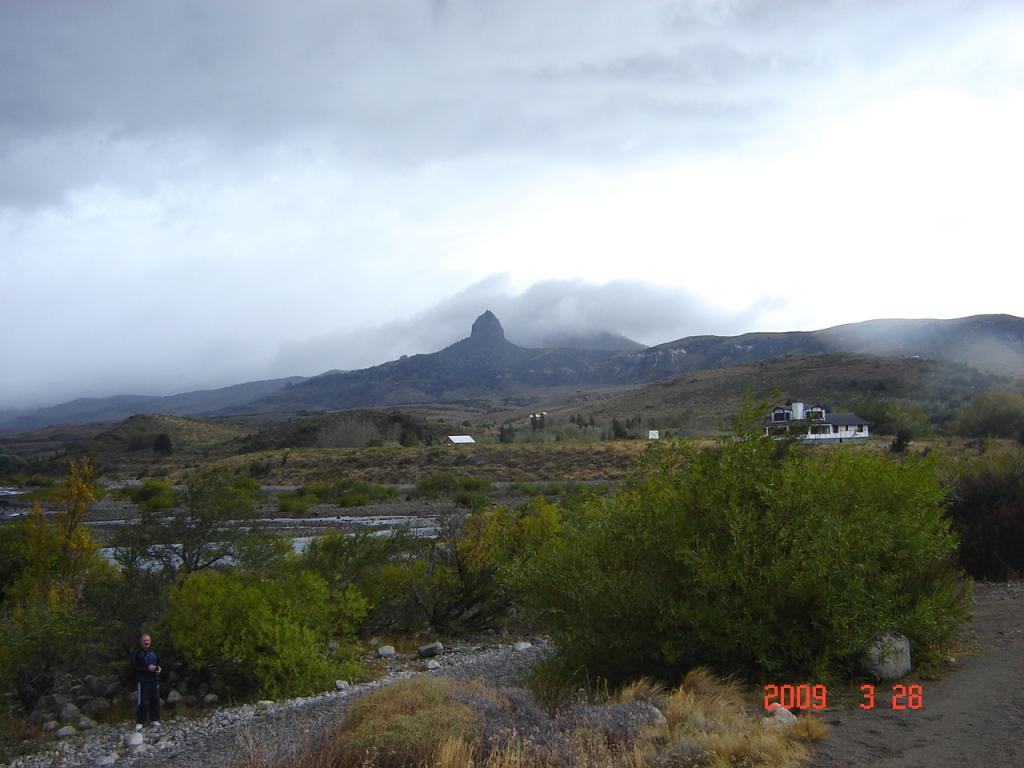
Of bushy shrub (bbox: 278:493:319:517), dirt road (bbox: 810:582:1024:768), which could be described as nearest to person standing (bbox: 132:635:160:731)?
dirt road (bbox: 810:582:1024:768)

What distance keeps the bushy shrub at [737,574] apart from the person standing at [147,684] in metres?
5.82

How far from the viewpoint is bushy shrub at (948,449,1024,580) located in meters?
17.5

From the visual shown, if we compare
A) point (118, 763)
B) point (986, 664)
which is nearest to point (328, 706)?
point (118, 763)

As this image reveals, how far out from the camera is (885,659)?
378 inches

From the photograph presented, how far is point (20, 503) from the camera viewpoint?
49562 mm

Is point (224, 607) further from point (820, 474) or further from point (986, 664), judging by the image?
point (986, 664)

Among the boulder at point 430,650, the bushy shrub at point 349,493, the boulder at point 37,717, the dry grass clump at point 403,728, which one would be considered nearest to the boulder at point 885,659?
the dry grass clump at point 403,728

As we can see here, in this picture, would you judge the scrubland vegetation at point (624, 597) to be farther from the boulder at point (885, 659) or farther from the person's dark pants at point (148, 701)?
the person's dark pants at point (148, 701)

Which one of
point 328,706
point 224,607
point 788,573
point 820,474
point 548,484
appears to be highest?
point 820,474

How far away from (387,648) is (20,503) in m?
42.5

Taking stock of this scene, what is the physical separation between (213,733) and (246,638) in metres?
2.22

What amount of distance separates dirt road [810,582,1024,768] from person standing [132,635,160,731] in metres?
9.47
